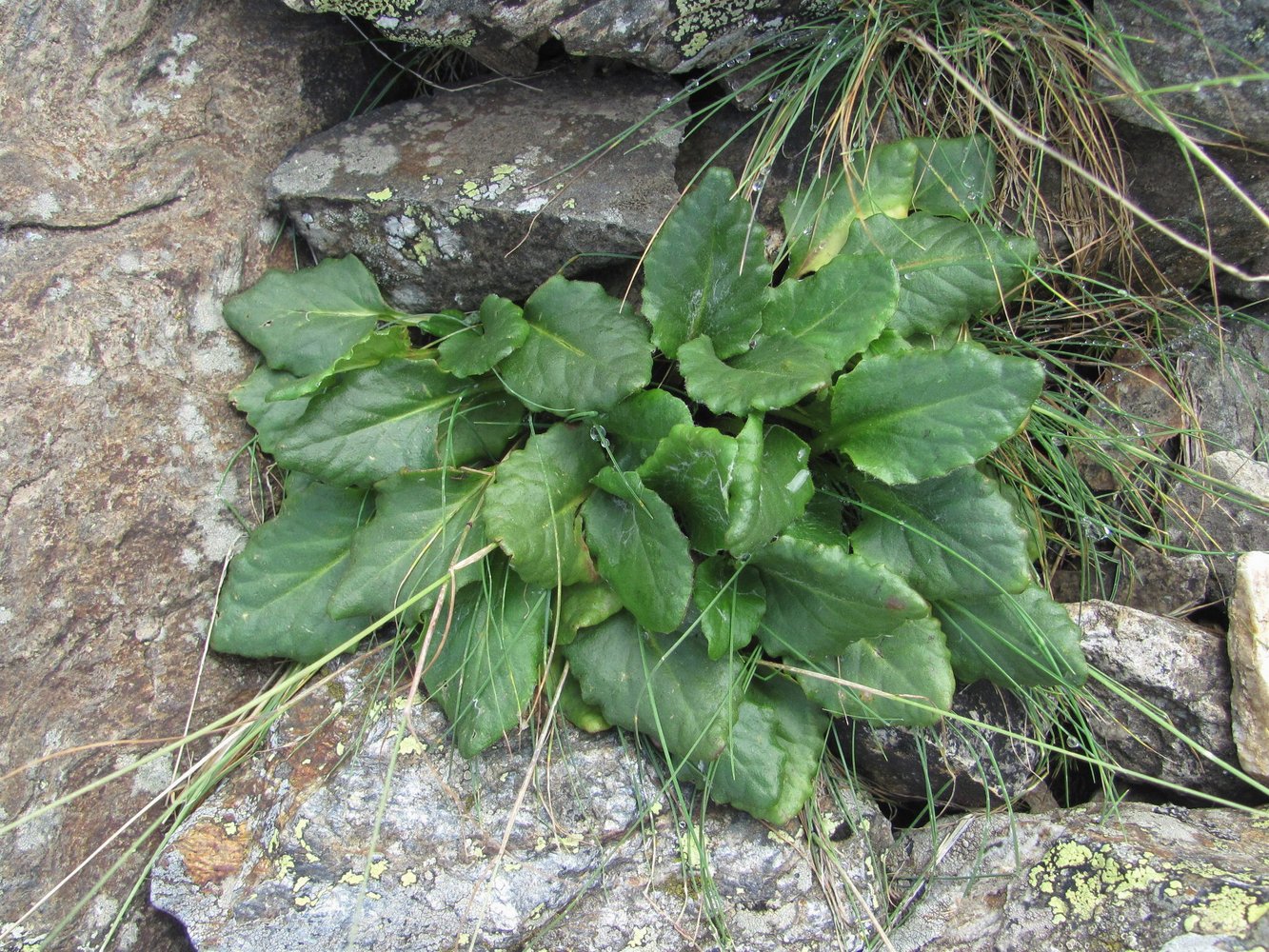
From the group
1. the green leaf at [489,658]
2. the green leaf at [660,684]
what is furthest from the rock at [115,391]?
the green leaf at [660,684]

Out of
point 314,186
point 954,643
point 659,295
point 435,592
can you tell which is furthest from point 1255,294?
point 314,186

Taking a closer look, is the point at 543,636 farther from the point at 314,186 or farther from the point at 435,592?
the point at 314,186

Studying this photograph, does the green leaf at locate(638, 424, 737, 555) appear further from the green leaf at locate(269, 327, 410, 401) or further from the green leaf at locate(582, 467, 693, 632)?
the green leaf at locate(269, 327, 410, 401)

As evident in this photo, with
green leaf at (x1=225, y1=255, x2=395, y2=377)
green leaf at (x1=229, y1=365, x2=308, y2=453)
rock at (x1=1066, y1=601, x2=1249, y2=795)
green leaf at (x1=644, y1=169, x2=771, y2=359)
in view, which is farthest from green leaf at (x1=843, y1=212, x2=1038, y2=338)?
green leaf at (x1=229, y1=365, x2=308, y2=453)

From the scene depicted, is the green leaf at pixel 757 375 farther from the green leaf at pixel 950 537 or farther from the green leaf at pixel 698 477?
the green leaf at pixel 950 537

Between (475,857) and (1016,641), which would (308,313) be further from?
(1016,641)
